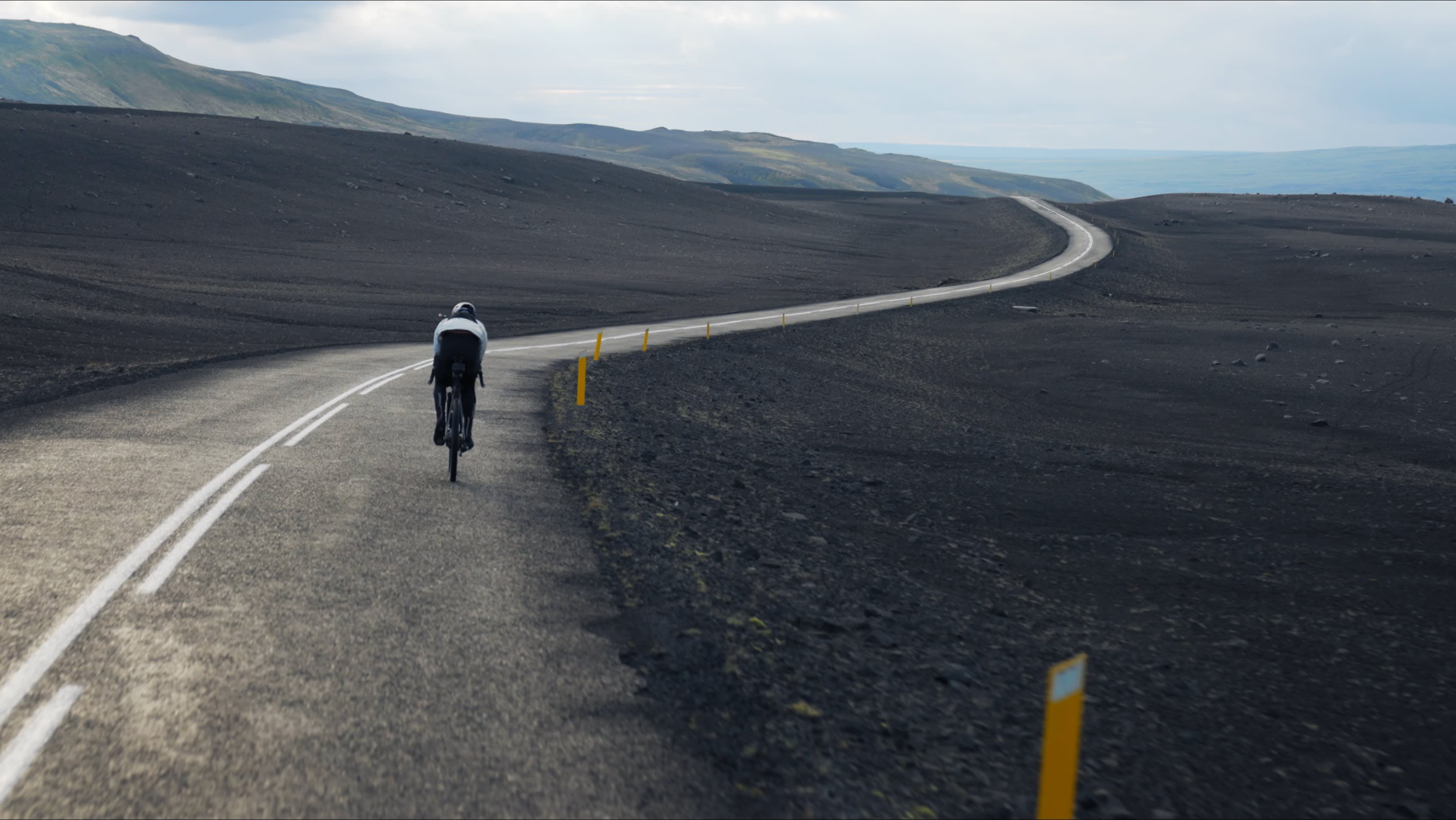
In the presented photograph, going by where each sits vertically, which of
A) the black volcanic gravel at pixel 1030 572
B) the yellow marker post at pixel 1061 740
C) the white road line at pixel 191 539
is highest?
the yellow marker post at pixel 1061 740

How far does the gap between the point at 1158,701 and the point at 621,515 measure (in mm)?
4968

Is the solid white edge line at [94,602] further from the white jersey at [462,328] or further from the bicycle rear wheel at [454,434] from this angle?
the white jersey at [462,328]

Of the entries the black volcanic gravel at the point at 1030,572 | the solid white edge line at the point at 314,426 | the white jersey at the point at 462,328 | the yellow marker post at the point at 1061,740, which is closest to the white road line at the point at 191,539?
the solid white edge line at the point at 314,426

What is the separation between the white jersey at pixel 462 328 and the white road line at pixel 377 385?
6.62 m

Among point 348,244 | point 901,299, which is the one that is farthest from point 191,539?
point 348,244

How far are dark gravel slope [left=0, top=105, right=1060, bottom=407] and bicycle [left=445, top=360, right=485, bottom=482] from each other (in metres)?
8.41

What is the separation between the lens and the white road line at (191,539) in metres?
7.27

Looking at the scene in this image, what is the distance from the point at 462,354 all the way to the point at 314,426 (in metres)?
3.94

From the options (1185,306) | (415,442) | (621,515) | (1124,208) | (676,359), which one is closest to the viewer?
(621,515)

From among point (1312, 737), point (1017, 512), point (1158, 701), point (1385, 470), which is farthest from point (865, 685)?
point (1385, 470)

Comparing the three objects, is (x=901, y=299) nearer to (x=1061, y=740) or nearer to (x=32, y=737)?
(x=1061, y=740)

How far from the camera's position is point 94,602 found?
268 inches

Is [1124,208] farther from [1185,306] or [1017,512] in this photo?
[1017,512]

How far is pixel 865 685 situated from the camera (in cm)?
686
